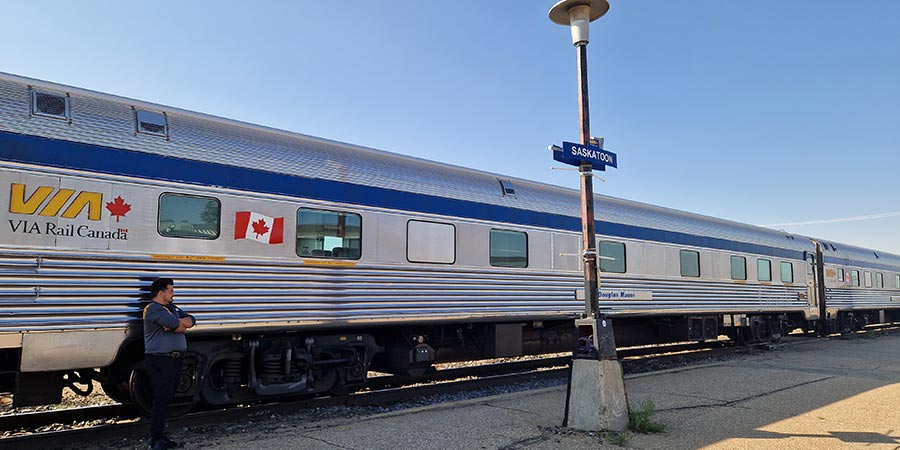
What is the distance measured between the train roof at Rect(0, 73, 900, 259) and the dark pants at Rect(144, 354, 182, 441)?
2.26 meters

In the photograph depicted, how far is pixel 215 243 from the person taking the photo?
23.1 feet

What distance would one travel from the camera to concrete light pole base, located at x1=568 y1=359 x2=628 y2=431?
671cm

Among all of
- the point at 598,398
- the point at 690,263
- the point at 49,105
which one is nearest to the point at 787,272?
the point at 690,263

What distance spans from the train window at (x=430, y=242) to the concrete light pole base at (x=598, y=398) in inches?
117

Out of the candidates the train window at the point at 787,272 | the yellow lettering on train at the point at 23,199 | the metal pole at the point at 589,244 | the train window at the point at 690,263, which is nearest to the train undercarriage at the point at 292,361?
the yellow lettering on train at the point at 23,199

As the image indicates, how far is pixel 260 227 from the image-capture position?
24.4 ft

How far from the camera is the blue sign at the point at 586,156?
7137mm

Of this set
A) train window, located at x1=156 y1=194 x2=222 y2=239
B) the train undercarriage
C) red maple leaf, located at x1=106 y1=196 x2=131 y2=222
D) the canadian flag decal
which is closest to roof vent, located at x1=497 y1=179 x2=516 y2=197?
the train undercarriage

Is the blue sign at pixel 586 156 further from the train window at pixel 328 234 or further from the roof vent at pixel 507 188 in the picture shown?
the roof vent at pixel 507 188

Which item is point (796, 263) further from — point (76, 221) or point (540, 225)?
point (76, 221)

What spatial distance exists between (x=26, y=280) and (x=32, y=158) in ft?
3.73

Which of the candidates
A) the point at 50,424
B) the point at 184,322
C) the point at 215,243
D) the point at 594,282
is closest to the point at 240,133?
the point at 215,243

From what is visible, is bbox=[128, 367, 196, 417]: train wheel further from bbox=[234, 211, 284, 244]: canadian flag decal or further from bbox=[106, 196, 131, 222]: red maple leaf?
bbox=[234, 211, 284, 244]: canadian flag decal

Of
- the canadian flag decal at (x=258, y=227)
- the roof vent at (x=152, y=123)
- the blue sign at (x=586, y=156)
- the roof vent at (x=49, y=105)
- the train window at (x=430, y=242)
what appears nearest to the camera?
the roof vent at (x=49, y=105)
